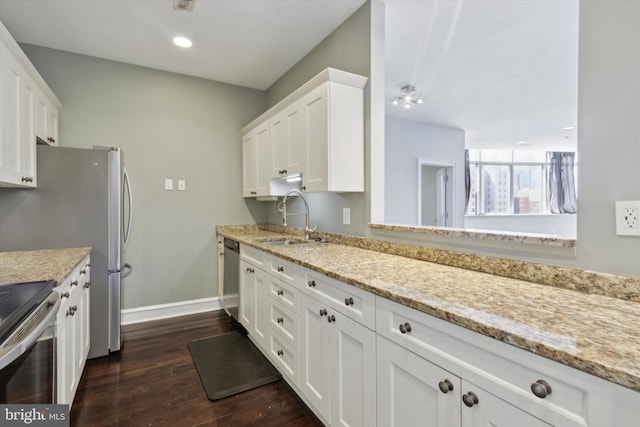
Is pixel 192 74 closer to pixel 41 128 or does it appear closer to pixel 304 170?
pixel 41 128

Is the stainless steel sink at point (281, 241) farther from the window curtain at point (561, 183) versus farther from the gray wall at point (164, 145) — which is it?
the window curtain at point (561, 183)

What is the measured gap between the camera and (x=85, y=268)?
2076 mm

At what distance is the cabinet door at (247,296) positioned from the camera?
2410mm

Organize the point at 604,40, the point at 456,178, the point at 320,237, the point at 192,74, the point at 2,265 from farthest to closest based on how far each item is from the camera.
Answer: the point at 456,178, the point at 192,74, the point at 320,237, the point at 2,265, the point at 604,40

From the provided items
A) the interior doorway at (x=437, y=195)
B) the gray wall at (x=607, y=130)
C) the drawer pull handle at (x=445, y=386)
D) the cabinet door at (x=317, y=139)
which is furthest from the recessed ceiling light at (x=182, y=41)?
the interior doorway at (x=437, y=195)

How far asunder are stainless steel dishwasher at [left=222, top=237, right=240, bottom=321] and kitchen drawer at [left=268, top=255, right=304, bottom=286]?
2.57 feet

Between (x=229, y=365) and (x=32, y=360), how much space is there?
1.36m

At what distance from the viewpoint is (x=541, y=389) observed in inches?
27.6

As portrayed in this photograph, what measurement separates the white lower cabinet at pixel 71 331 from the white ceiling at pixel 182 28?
6.34ft

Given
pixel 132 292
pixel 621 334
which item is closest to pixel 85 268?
pixel 132 292

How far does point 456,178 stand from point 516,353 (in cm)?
553

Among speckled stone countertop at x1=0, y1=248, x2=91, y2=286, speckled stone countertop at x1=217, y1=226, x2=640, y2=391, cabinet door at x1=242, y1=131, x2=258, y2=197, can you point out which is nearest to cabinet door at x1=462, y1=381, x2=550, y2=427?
speckled stone countertop at x1=217, y1=226, x2=640, y2=391

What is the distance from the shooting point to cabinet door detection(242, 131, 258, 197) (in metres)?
3.32

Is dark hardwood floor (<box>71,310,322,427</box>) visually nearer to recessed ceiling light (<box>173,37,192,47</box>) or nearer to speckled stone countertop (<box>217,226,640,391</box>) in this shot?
speckled stone countertop (<box>217,226,640,391</box>)
